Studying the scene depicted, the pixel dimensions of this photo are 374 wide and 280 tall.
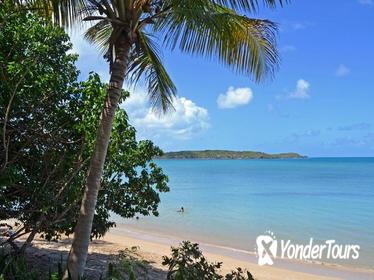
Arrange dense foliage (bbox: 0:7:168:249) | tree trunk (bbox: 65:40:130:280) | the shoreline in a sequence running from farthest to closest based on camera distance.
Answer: the shoreline → dense foliage (bbox: 0:7:168:249) → tree trunk (bbox: 65:40:130:280)

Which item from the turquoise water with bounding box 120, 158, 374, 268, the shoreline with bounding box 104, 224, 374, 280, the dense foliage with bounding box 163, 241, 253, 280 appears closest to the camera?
the dense foliage with bounding box 163, 241, 253, 280

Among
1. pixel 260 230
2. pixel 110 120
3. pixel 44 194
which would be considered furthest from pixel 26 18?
pixel 260 230

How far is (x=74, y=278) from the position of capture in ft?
17.7

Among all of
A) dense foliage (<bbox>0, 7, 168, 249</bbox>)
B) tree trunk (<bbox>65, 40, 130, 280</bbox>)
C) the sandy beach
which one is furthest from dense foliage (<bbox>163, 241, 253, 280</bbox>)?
the sandy beach

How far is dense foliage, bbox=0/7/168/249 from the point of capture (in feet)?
18.6

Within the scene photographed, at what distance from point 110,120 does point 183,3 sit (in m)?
1.55

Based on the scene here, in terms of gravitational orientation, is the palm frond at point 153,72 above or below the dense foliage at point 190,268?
above

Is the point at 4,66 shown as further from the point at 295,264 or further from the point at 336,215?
the point at 336,215

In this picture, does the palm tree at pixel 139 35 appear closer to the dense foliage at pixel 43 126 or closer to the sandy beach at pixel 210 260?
the dense foliage at pixel 43 126

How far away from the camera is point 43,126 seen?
6363 millimetres

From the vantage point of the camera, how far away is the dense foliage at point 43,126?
5.67 meters

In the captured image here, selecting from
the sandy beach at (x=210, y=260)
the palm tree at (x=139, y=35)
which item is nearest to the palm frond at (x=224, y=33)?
the palm tree at (x=139, y=35)

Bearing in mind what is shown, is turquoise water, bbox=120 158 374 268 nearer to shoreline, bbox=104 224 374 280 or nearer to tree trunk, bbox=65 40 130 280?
shoreline, bbox=104 224 374 280

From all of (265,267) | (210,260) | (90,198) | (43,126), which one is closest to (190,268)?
(90,198)
